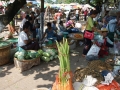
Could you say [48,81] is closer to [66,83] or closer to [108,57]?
[66,83]

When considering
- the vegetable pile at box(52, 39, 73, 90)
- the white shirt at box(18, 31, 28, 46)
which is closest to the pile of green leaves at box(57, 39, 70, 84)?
the vegetable pile at box(52, 39, 73, 90)

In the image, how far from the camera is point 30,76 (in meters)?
5.19

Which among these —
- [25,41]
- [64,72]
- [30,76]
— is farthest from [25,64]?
[64,72]

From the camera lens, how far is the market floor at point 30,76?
465 cm

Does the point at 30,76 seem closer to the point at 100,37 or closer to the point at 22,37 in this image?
the point at 22,37

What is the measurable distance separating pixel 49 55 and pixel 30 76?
4.36 feet

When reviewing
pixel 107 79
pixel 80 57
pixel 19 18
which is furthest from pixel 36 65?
pixel 19 18

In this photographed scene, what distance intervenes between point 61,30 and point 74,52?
2.22m

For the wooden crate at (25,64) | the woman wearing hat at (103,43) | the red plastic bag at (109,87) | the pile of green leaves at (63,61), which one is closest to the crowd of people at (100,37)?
the woman wearing hat at (103,43)

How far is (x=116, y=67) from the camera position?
15.8ft

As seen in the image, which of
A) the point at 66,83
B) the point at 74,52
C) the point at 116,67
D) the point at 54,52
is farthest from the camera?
the point at 74,52

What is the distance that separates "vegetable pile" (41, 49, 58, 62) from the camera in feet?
20.4

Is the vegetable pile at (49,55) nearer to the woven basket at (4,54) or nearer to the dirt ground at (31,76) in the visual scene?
the dirt ground at (31,76)

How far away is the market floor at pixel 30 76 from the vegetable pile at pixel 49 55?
146mm
